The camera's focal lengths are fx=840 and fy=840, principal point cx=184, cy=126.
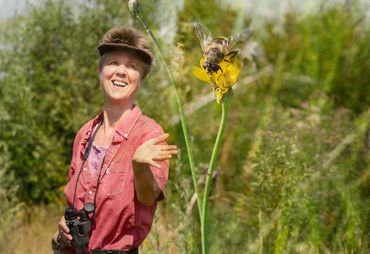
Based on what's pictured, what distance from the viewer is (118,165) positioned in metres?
2.92

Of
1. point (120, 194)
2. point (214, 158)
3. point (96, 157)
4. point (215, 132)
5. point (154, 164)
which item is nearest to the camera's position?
point (214, 158)

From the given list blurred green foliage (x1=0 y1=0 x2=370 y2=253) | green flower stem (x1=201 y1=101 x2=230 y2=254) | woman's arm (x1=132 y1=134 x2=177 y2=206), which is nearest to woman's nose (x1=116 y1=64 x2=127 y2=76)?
woman's arm (x1=132 y1=134 x2=177 y2=206)

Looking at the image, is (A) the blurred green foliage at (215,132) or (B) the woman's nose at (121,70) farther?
(A) the blurred green foliage at (215,132)

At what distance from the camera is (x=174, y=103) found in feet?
22.7

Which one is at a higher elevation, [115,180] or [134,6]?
[134,6]

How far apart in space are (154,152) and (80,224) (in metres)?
0.48

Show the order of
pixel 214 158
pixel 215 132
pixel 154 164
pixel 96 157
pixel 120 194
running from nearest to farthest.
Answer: pixel 214 158, pixel 154 164, pixel 120 194, pixel 96 157, pixel 215 132

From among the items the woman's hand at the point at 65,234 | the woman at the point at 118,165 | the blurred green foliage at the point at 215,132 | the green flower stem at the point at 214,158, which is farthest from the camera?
the blurred green foliage at the point at 215,132

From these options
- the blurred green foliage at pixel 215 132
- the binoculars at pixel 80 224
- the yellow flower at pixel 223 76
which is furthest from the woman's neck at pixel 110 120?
the blurred green foliage at pixel 215 132

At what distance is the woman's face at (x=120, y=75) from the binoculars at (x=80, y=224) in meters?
0.41

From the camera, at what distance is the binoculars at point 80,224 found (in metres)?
2.89

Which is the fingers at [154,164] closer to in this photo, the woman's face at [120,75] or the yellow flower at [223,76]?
the yellow flower at [223,76]

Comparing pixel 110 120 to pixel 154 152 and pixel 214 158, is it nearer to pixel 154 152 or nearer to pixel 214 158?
pixel 154 152

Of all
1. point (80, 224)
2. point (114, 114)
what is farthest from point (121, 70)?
point (80, 224)
